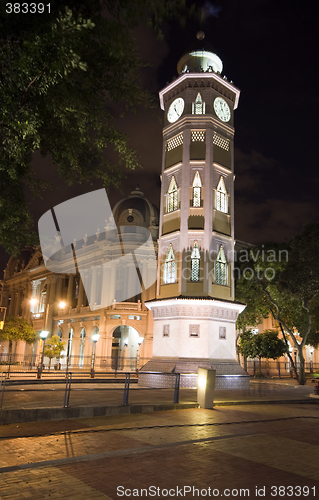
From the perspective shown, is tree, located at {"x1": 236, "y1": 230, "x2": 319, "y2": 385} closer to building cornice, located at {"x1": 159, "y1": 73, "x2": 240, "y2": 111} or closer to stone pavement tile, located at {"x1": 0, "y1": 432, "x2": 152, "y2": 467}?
building cornice, located at {"x1": 159, "y1": 73, "x2": 240, "y2": 111}

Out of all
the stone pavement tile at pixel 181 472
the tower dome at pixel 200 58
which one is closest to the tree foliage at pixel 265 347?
the tower dome at pixel 200 58

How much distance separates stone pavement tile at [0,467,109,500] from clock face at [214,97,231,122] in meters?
24.4

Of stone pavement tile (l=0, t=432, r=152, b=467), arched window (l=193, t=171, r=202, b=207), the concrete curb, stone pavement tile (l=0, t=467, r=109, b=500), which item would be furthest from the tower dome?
stone pavement tile (l=0, t=467, r=109, b=500)

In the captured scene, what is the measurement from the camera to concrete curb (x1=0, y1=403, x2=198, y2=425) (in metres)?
11.0

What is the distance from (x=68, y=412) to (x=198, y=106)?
20853mm

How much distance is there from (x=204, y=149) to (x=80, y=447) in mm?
20714

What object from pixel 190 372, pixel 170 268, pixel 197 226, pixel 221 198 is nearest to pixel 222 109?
pixel 221 198

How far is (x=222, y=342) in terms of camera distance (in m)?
23.8

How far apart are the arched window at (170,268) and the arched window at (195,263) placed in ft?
3.79

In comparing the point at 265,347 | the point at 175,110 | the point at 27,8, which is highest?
the point at 175,110

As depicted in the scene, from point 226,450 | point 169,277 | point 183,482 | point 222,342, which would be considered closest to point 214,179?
point 169,277

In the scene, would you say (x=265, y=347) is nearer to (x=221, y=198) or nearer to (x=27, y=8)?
(x=221, y=198)

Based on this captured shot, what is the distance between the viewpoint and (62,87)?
35.1 feet

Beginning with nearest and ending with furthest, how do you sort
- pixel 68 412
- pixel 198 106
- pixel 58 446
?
pixel 58 446 < pixel 68 412 < pixel 198 106
